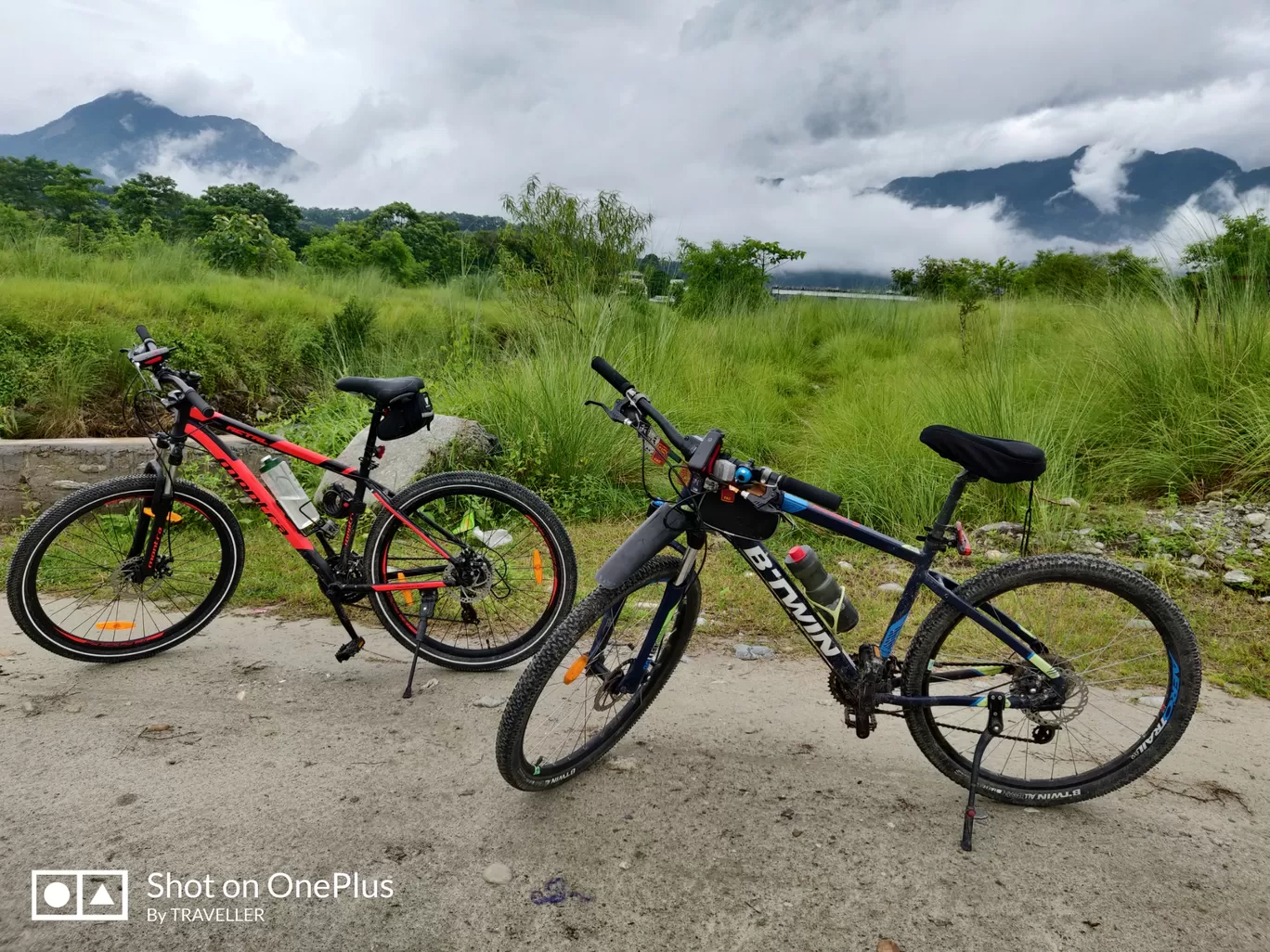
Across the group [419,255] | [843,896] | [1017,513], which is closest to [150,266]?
[1017,513]

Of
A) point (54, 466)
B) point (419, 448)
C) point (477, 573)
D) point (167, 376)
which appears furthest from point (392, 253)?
point (477, 573)

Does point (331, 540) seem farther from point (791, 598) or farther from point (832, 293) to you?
point (832, 293)

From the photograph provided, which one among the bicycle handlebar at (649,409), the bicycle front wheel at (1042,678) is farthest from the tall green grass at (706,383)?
the bicycle handlebar at (649,409)

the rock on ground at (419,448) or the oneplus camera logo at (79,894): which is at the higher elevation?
the rock on ground at (419,448)

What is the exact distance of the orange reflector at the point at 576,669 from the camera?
2254mm

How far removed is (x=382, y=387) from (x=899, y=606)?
79.4 inches

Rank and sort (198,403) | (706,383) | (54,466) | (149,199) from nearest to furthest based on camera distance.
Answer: (198,403) → (54,466) → (706,383) → (149,199)

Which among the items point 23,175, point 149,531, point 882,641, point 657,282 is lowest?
point 149,531

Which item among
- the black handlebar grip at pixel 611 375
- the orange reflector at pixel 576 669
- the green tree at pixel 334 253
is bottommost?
the orange reflector at pixel 576 669

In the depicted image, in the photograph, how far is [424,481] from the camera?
319 cm

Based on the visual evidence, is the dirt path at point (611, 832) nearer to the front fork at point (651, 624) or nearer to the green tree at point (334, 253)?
the front fork at point (651, 624)

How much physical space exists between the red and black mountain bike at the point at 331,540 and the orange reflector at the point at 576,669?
103 cm

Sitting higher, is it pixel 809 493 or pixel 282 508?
pixel 809 493

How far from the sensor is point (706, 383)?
A: 24.8ft
